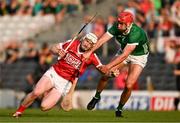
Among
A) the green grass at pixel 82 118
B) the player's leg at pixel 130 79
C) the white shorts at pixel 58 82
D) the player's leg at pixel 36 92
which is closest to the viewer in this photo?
the green grass at pixel 82 118

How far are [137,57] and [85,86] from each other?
395 inches

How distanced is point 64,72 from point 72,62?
32 cm

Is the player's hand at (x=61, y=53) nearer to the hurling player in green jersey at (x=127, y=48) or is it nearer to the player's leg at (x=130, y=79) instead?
the hurling player in green jersey at (x=127, y=48)

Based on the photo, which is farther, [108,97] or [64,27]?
[64,27]

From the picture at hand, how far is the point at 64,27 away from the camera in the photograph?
1308 inches

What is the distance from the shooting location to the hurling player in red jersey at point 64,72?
1930cm

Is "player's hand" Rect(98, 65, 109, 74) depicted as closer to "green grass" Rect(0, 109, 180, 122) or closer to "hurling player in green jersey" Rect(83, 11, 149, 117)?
Answer: "hurling player in green jersey" Rect(83, 11, 149, 117)

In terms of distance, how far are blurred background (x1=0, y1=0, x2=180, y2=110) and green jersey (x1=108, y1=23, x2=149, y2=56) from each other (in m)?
8.09

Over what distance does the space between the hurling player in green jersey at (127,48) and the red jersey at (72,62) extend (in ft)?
0.58

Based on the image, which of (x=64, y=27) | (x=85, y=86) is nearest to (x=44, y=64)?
(x=85, y=86)

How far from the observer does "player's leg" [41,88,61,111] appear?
19609 mm

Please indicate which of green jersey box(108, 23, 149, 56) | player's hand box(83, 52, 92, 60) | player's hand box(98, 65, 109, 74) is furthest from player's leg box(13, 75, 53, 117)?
green jersey box(108, 23, 149, 56)

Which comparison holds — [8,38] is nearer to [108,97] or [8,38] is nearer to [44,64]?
[44,64]

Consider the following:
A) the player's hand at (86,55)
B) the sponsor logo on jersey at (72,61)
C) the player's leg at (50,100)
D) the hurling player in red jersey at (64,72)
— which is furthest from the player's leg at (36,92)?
the player's hand at (86,55)
